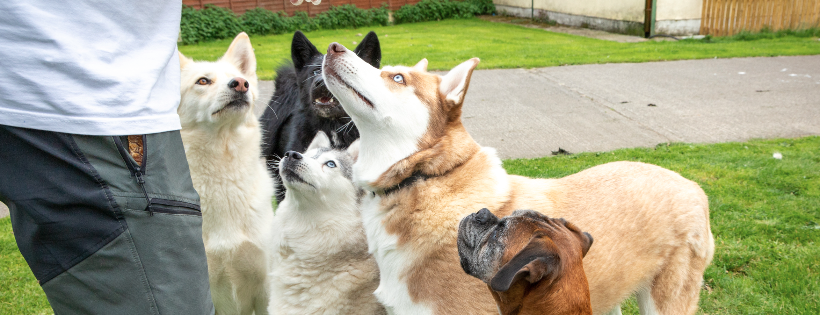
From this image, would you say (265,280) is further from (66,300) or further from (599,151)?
(599,151)

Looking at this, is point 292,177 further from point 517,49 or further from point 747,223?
point 517,49

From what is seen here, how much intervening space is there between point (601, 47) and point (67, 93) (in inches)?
511

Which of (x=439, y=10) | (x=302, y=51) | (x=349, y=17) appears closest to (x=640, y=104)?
(x=302, y=51)

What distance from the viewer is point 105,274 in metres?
1.66

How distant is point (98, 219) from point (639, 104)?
7988 millimetres

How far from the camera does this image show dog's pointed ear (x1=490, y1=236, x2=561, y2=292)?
1.82m

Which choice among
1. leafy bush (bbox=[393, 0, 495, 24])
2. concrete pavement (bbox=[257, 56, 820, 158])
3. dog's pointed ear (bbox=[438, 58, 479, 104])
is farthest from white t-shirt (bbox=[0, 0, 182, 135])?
leafy bush (bbox=[393, 0, 495, 24])

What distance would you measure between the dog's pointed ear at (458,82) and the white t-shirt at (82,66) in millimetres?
1297

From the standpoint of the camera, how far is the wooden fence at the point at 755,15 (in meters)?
13.9

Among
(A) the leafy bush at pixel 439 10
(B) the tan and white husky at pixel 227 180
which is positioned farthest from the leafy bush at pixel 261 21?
(B) the tan and white husky at pixel 227 180

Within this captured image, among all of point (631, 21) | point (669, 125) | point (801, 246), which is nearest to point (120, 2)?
point (801, 246)

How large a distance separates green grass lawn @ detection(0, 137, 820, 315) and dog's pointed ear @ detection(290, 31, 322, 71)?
2372mm

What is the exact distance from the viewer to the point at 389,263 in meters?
2.57

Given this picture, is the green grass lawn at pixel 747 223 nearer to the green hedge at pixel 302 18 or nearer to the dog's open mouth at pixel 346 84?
the dog's open mouth at pixel 346 84
